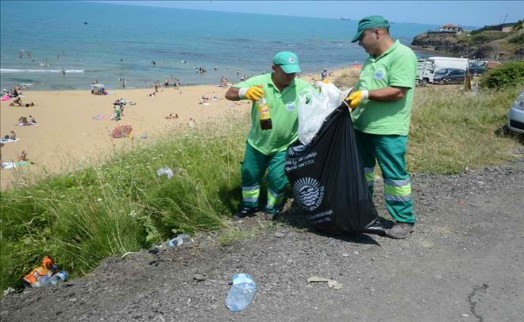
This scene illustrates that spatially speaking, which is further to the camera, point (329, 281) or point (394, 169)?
point (394, 169)

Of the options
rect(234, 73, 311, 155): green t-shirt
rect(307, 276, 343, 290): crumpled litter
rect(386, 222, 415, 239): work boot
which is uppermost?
rect(234, 73, 311, 155): green t-shirt

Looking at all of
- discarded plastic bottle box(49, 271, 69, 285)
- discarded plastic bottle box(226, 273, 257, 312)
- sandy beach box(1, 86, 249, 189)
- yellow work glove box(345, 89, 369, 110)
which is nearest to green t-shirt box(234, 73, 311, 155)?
yellow work glove box(345, 89, 369, 110)

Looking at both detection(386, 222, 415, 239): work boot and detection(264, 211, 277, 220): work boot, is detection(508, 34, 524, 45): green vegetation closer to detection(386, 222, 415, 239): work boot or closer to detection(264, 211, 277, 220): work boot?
detection(386, 222, 415, 239): work boot

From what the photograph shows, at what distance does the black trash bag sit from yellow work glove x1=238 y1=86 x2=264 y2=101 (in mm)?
579

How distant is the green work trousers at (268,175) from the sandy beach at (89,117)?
6959 mm

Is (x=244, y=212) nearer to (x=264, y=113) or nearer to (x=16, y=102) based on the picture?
(x=264, y=113)

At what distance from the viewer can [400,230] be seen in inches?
147

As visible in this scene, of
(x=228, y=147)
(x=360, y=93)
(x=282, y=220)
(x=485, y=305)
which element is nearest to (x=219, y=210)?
(x=282, y=220)

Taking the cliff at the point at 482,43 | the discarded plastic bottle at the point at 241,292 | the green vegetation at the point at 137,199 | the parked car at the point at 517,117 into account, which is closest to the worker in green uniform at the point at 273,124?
the green vegetation at the point at 137,199

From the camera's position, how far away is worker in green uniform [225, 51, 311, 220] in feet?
12.4

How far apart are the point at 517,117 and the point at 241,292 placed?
5.69 metres

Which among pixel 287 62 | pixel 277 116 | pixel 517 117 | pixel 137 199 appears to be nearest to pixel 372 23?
pixel 287 62

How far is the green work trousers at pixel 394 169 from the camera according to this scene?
11.9ft

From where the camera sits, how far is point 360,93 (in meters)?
3.49
